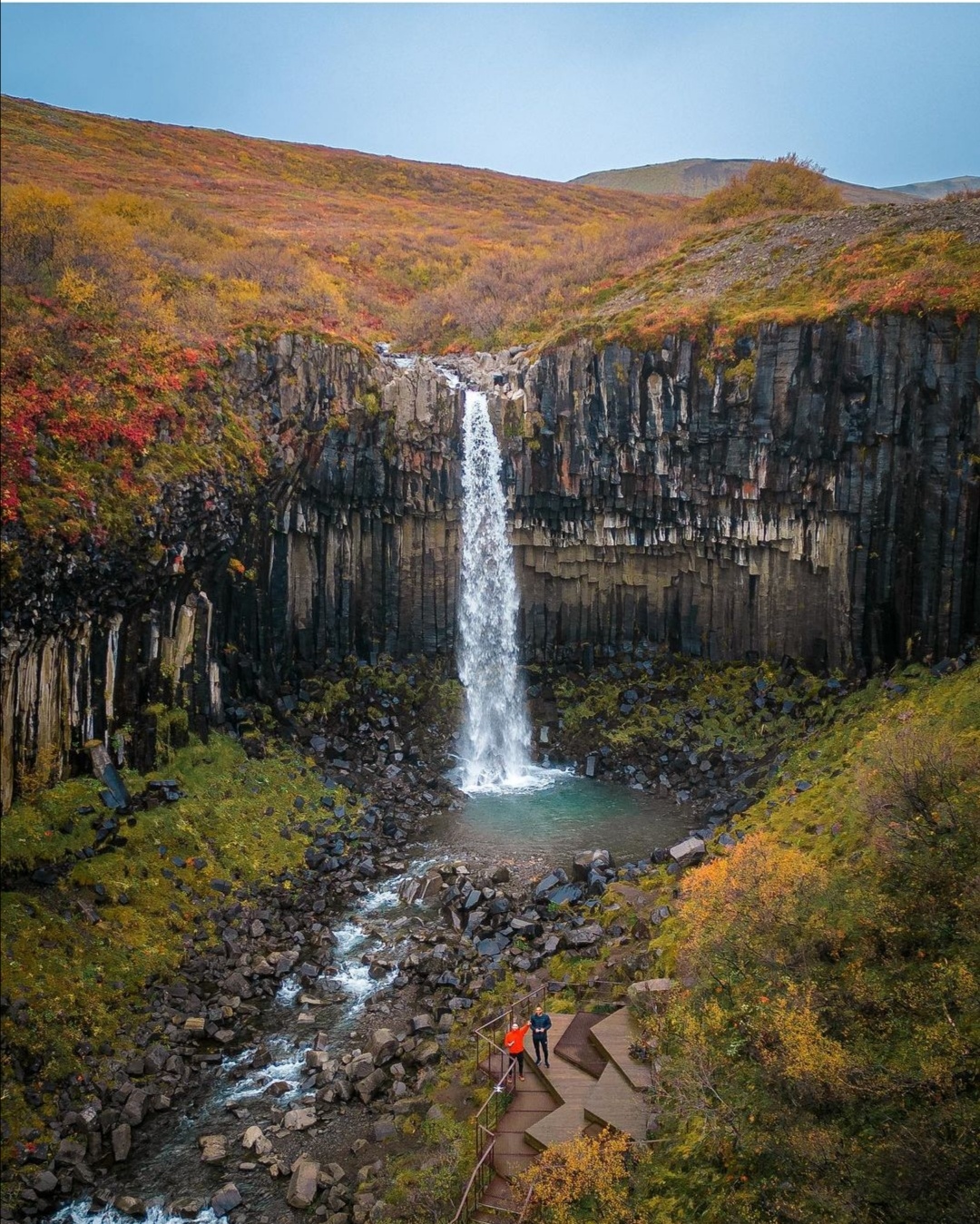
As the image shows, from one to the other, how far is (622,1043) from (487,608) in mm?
21901

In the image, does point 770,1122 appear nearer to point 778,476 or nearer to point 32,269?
point 778,476

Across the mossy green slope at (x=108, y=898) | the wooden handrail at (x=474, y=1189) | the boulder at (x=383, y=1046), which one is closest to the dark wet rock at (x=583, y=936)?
the boulder at (x=383, y=1046)

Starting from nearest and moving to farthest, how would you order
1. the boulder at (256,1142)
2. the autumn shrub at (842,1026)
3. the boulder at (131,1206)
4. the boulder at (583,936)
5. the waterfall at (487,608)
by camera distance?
the autumn shrub at (842,1026) → the boulder at (131,1206) → the boulder at (256,1142) → the boulder at (583,936) → the waterfall at (487,608)

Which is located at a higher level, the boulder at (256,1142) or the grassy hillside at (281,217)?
the grassy hillside at (281,217)

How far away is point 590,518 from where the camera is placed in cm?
3428

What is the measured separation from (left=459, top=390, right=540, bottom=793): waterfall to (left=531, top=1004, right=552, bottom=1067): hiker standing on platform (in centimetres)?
1830

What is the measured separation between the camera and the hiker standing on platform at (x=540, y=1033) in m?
14.4

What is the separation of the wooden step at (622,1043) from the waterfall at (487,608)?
Answer: 58.7 ft

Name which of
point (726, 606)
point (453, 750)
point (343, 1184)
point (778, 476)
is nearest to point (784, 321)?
point (778, 476)

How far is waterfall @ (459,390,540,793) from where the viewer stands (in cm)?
3338

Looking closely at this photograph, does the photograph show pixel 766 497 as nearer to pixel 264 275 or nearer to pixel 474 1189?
pixel 264 275

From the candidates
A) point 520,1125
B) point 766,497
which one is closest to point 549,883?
point 520,1125

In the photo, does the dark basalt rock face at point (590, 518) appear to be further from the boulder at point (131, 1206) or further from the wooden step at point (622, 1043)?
the wooden step at point (622, 1043)

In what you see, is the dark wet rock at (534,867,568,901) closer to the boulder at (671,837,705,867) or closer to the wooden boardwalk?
the boulder at (671,837,705,867)
